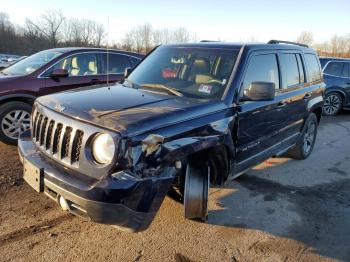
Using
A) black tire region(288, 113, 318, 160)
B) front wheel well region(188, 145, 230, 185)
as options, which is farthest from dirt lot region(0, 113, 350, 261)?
black tire region(288, 113, 318, 160)

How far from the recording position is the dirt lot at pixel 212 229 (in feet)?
10.4

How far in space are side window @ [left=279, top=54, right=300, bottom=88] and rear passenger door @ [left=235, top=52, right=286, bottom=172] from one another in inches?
8.9

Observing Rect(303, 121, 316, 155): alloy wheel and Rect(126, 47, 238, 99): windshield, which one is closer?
Rect(126, 47, 238, 99): windshield

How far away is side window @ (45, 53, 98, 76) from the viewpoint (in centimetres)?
659

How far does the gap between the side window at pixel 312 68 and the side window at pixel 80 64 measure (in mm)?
4080

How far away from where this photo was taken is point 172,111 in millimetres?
3037

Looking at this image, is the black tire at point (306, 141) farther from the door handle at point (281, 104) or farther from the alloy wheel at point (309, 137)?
the door handle at point (281, 104)

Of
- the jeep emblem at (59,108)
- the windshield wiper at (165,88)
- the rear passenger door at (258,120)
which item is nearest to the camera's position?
the jeep emblem at (59,108)

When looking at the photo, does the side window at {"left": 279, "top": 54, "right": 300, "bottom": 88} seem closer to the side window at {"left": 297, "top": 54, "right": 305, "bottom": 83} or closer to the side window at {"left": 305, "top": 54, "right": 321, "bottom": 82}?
the side window at {"left": 297, "top": 54, "right": 305, "bottom": 83}

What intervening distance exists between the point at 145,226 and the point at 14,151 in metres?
3.85

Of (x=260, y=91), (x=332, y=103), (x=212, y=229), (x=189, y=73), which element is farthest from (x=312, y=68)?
(x=332, y=103)

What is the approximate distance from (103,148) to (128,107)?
0.54 metres

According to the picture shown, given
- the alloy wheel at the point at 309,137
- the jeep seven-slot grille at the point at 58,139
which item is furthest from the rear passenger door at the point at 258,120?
the jeep seven-slot grille at the point at 58,139

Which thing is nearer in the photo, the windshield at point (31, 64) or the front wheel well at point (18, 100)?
the front wheel well at point (18, 100)
